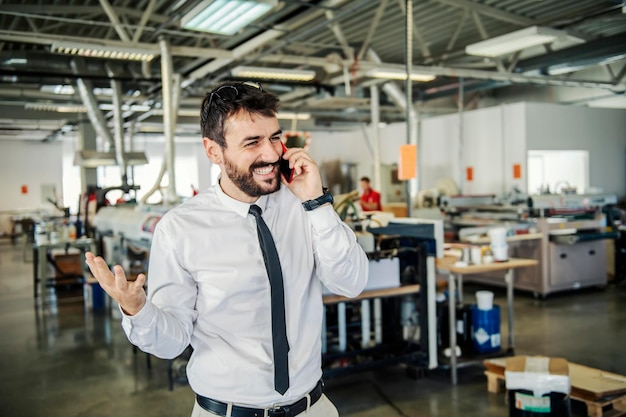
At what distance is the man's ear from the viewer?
54.9 inches

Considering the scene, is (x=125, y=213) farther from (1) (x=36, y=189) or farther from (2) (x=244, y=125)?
(1) (x=36, y=189)

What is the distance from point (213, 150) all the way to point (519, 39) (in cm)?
543

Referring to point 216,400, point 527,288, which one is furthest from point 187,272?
point 527,288

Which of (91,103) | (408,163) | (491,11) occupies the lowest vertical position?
(408,163)

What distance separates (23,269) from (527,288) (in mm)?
8905

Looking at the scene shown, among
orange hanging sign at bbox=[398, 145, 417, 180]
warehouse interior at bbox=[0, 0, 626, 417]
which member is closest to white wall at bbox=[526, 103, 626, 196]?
warehouse interior at bbox=[0, 0, 626, 417]

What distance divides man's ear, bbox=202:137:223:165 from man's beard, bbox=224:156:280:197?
0.10 ft

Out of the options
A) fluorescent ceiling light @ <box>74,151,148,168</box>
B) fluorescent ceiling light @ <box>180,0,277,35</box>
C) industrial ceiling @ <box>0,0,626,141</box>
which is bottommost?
fluorescent ceiling light @ <box>74,151,148,168</box>

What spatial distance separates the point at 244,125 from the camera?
134cm

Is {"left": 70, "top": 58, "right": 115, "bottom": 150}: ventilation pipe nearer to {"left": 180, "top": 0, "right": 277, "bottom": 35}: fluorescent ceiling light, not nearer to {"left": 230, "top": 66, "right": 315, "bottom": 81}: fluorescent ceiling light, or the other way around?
{"left": 230, "top": 66, "right": 315, "bottom": 81}: fluorescent ceiling light

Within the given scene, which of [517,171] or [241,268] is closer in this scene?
[241,268]

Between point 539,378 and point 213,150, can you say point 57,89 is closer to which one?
point 539,378

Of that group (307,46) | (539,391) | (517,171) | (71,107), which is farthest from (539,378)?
(71,107)

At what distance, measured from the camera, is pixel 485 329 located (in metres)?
4.16
